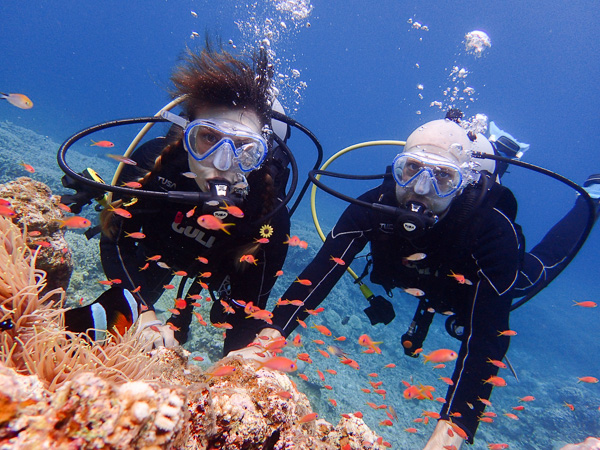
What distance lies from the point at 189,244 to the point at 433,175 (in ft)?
9.83

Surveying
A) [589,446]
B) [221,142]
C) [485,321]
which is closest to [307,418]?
[589,446]

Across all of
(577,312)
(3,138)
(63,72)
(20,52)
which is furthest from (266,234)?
(20,52)

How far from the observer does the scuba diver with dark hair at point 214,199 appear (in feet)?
10.0

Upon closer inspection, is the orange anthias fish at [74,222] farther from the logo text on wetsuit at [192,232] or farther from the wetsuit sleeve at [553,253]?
the wetsuit sleeve at [553,253]

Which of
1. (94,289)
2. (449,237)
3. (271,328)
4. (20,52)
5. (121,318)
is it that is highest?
(20,52)

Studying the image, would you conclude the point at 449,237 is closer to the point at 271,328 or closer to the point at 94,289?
the point at 271,328

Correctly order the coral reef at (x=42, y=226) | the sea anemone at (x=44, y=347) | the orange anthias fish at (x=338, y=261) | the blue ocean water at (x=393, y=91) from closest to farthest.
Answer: the sea anemone at (x=44, y=347), the coral reef at (x=42, y=226), the orange anthias fish at (x=338, y=261), the blue ocean water at (x=393, y=91)

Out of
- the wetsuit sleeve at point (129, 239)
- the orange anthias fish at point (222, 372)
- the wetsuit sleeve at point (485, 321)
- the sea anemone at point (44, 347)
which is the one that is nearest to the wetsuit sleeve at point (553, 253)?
the wetsuit sleeve at point (485, 321)

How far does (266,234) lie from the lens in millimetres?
3330

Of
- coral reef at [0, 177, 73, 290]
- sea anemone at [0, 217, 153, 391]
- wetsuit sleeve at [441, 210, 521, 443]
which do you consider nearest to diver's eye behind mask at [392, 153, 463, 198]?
wetsuit sleeve at [441, 210, 521, 443]

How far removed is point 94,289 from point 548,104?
102 meters

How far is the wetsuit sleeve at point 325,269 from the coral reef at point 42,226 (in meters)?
2.06

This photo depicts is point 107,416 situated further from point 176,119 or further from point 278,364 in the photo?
point 176,119

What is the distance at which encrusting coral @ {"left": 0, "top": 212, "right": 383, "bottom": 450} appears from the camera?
0.79 metres
